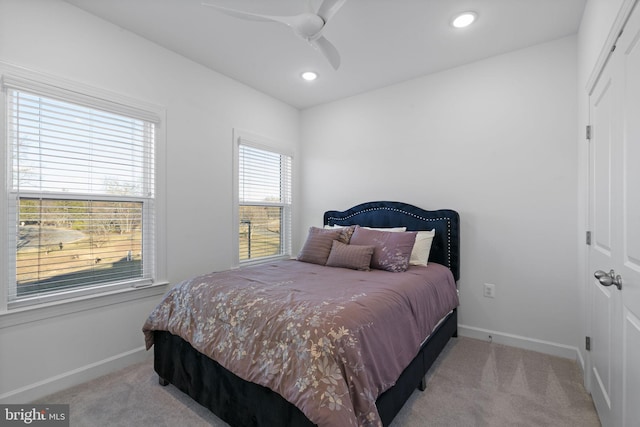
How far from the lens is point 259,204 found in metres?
3.65

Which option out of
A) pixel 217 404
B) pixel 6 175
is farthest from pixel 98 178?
pixel 217 404

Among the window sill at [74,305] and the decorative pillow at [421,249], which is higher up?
the decorative pillow at [421,249]

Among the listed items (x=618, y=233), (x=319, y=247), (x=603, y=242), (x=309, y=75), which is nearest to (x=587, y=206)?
(x=603, y=242)

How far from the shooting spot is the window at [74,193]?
194 centimetres

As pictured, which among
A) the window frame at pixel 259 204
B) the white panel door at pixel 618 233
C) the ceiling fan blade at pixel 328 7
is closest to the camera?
the white panel door at pixel 618 233

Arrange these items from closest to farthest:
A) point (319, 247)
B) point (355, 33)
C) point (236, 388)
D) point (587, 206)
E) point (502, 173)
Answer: point (236, 388) → point (587, 206) → point (355, 33) → point (502, 173) → point (319, 247)

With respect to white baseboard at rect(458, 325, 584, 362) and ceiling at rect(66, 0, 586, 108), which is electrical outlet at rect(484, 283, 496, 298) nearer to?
white baseboard at rect(458, 325, 584, 362)

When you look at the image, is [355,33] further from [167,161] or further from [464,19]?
[167,161]

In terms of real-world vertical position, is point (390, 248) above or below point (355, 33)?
below

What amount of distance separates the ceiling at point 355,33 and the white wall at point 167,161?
18 cm

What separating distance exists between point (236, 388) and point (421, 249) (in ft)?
6.35

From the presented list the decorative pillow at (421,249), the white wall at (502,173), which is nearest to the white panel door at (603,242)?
the white wall at (502,173)

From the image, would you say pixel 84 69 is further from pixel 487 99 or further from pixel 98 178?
pixel 487 99

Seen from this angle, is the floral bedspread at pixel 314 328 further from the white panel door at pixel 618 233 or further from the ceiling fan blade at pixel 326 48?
the ceiling fan blade at pixel 326 48
